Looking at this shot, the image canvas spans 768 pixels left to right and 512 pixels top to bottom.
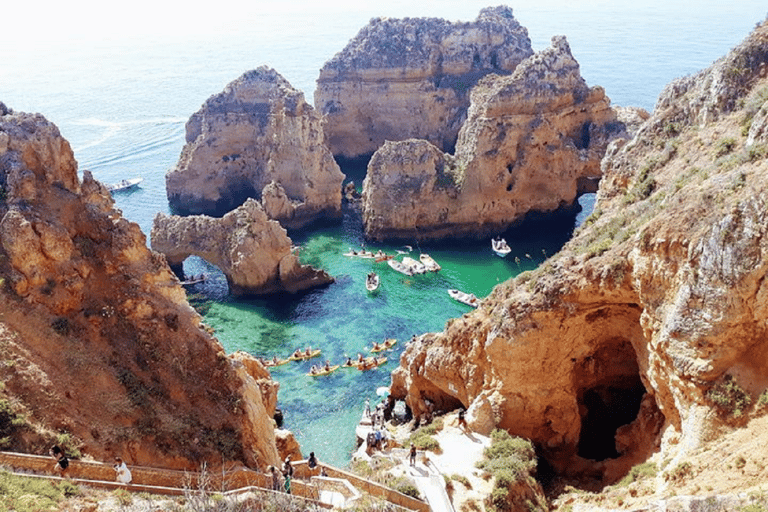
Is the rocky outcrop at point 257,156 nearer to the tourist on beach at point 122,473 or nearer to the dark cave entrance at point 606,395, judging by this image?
the dark cave entrance at point 606,395

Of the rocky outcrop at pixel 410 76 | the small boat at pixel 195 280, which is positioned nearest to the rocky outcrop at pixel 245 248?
the small boat at pixel 195 280

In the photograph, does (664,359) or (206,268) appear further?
(206,268)

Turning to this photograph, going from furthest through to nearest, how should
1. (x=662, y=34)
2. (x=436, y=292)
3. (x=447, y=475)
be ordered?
(x=662, y=34), (x=436, y=292), (x=447, y=475)

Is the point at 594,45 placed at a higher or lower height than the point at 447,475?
higher

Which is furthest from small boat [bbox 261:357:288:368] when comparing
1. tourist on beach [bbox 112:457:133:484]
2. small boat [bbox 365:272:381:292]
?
tourist on beach [bbox 112:457:133:484]

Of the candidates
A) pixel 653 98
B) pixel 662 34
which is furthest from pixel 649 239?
pixel 662 34

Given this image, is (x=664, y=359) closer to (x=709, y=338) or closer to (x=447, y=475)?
(x=709, y=338)

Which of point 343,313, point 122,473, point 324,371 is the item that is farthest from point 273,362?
point 122,473
